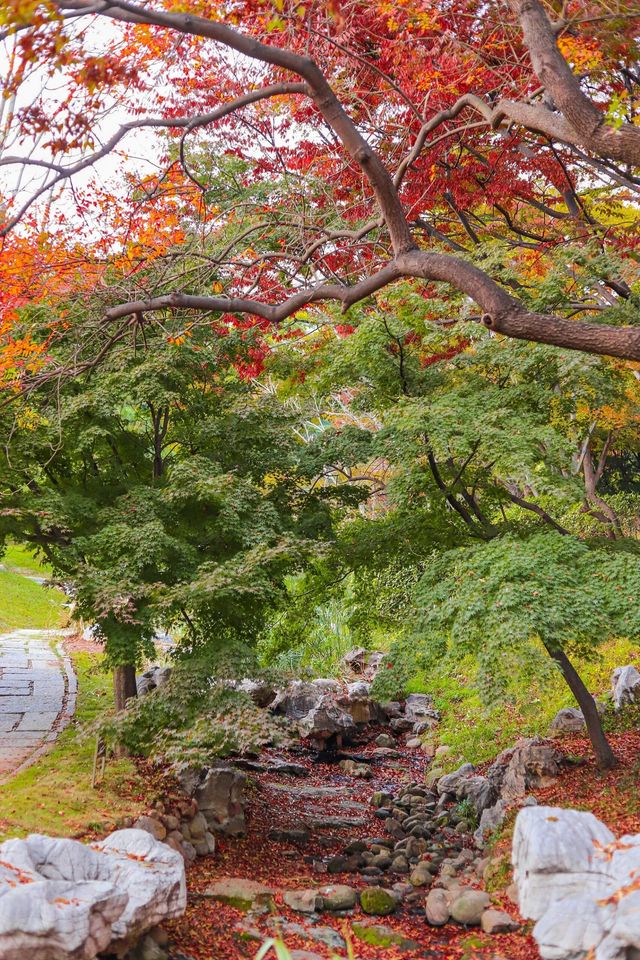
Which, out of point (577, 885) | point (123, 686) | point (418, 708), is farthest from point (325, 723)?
point (577, 885)

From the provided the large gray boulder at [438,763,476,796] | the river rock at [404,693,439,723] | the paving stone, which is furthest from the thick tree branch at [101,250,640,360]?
the river rock at [404,693,439,723]

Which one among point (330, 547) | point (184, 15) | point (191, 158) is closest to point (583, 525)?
point (330, 547)

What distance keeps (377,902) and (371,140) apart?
7.41 metres

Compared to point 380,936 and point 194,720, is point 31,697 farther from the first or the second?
point 380,936

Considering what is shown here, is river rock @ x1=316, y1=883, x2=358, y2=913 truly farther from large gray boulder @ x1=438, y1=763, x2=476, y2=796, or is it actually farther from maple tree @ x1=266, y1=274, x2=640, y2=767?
large gray boulder @ x1=438, y1=763, x2=476, y2=796

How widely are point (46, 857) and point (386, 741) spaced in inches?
339

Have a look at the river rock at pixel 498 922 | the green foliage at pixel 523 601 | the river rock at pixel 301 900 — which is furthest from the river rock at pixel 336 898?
the green foliage at pixel 523 601

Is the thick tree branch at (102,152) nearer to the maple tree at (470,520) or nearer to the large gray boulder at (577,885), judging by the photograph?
the maple tree at (470,520)

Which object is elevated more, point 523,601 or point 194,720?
point 523,601

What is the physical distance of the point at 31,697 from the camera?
1180cm

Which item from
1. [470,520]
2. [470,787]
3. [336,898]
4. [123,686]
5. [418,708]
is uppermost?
[470,520]

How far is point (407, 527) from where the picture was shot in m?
8.19

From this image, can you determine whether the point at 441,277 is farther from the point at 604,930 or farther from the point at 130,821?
the point at 130,821

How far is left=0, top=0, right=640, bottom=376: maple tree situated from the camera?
5.03 m
